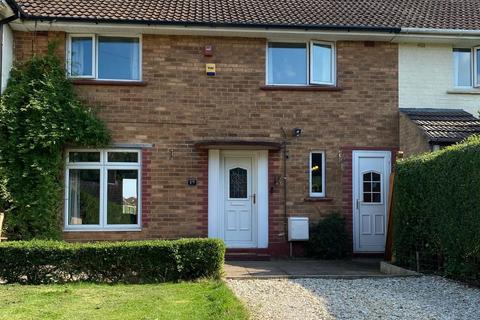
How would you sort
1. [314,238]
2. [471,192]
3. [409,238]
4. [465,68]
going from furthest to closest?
1. [465,68]
2. [314,238]
3. [409,238]
4. [471,192]

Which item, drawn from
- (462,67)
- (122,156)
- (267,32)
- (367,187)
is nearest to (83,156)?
(122,156)

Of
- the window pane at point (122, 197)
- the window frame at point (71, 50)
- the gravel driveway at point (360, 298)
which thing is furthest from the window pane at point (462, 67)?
the window frame at point (71, 50)

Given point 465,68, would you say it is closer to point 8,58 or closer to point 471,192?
point 471,192

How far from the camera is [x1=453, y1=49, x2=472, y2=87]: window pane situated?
14.5 m

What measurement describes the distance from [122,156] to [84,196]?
1.25 meters

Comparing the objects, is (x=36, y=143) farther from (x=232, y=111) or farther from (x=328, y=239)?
(x=328, y=239)

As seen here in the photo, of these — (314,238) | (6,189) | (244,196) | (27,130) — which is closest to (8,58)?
(27,130)

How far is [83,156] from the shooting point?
1298 cm

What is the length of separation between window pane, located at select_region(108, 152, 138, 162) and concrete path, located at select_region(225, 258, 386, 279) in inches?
129

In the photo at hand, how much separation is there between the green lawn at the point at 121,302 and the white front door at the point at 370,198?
5.80 m

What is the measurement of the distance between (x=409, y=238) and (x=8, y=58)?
30.6ft

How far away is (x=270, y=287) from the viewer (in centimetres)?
880

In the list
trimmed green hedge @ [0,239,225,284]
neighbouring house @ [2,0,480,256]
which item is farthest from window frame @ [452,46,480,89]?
trimmed green hedge @ [0,239,225,284]

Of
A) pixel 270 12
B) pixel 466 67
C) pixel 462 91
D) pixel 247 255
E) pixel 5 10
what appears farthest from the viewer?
pixel 466 67
